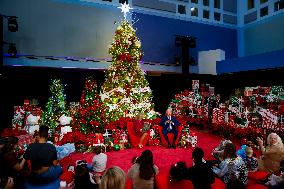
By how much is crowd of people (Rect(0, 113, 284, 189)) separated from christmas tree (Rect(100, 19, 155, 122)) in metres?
4.97

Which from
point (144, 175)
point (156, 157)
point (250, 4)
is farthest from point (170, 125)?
point (250, 4)

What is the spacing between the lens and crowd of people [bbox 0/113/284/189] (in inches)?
114

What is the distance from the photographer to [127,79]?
1070cm

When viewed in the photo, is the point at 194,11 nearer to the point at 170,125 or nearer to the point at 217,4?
the point at 217,4

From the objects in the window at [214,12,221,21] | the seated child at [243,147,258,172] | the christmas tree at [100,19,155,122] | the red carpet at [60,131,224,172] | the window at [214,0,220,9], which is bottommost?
the red carpet at [60,131,224,172]

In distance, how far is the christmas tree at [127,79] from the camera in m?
10.3

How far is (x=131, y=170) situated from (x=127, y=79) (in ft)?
21.6

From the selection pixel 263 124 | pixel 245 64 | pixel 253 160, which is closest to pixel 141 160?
pixel 253 160

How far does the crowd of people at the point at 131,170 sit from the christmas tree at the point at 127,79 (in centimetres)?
497

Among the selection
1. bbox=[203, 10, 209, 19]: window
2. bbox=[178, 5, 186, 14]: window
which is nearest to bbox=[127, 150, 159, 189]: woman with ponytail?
bbox=[178, 5, 186, 14]: window

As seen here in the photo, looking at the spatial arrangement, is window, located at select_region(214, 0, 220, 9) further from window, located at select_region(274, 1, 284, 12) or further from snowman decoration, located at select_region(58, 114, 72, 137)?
snowman decoration, located at select_region(58, 114, 72, 137)

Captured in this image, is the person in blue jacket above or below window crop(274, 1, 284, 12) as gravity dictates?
below

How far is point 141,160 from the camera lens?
420 cm

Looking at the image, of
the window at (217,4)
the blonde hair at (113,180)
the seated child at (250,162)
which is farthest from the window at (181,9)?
the blonde hair at (113,180)
